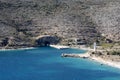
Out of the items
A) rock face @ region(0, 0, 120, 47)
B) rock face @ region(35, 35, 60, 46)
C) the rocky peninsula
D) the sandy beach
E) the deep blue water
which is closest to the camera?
the deep blue water

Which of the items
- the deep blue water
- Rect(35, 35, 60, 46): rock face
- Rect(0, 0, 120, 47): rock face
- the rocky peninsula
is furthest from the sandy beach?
Rect(35, 35, 60, 46): rock face

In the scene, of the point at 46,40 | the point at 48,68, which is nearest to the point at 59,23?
the point at 46,40

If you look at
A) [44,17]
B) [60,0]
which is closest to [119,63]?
[44,17]

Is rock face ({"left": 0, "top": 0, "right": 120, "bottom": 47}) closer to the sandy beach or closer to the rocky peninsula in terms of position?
the rocky peninsula

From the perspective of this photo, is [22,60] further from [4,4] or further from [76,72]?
[4,4]

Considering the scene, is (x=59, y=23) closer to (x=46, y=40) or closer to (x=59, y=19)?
(x=59, y=19)
